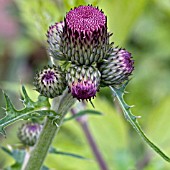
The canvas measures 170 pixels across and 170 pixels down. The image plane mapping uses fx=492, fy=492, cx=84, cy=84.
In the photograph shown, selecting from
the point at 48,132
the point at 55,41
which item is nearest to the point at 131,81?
the point at 55,41

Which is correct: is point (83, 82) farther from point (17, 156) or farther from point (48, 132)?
point (17, 156)

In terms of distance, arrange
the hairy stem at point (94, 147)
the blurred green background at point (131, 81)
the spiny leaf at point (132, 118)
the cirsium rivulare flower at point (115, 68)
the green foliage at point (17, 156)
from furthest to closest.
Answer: the blurred green background at point (131, 81)
the hairy stem at point (94, 147)
the green foliage at point (17, 156)
the cirsium rivulare flower at point (115, 68)
the spiny leaf at point (132, 118)

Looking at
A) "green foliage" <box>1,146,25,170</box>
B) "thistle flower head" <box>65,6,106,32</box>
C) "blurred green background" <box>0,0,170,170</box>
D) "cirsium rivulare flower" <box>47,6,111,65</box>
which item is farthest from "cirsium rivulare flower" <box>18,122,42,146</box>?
"thistle flower head" <box>65,6,106,32</box>

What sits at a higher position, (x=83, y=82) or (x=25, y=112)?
(x=83, y=82)

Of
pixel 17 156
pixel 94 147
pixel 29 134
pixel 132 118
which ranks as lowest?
pixel 94 147

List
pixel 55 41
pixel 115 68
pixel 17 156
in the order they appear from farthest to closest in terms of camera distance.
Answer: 1. pixel 17 156
2. pixel 55 41
3. pixel 115 68

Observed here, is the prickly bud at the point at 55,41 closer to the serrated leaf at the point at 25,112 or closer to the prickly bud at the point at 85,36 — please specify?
the prickly bud at the point at 85,36

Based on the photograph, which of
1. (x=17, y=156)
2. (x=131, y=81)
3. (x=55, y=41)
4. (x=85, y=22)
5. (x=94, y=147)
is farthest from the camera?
(x=131, y=81)

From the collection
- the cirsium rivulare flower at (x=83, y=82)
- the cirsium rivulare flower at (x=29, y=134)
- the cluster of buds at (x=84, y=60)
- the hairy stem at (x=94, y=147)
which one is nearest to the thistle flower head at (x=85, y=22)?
the cluster of buds at (x=84, y=60)
